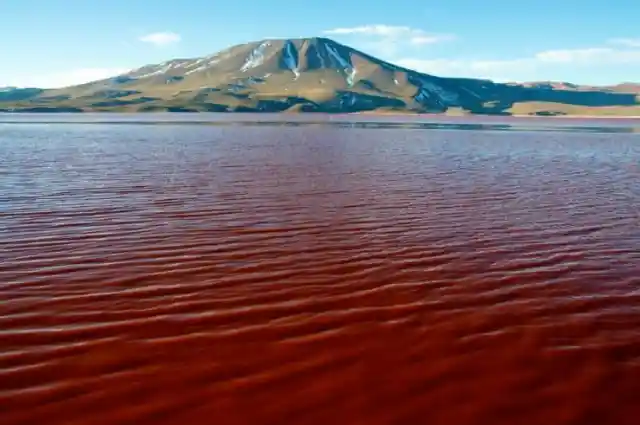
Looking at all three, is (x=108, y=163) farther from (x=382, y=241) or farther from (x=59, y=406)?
(x=59, y=406)

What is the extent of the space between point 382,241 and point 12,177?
15.0 metres

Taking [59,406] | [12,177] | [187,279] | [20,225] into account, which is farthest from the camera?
[12,177]

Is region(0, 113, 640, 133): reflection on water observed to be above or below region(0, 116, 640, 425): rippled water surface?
below

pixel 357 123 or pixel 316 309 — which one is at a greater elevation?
pixel 316 309

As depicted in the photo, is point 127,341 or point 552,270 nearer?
point 127,341

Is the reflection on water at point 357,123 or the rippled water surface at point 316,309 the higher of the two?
the rippled water surface at point 316,309

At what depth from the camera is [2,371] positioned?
20.1 feet

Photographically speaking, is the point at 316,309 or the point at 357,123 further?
the point at 357,123

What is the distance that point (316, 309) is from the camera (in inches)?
319

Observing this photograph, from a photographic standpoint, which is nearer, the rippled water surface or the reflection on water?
the rippled water surface

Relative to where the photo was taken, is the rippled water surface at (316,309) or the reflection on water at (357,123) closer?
the rippled water surface at (316,309)

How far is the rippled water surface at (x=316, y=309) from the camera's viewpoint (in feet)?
18.8

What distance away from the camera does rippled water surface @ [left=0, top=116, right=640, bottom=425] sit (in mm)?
5734

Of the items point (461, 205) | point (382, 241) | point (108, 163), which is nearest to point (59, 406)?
point (382, 241)
